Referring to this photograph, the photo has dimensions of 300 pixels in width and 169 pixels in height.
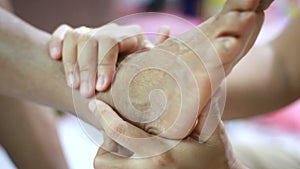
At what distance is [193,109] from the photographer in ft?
2.20

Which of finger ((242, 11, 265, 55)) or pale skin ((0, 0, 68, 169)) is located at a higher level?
finger ((242, 11, 265, 55))

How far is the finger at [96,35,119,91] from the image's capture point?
2.45 ft

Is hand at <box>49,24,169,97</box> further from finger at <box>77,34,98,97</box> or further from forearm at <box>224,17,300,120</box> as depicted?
forearm at <box>224,17,300,120</box>

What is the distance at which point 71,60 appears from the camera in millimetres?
775

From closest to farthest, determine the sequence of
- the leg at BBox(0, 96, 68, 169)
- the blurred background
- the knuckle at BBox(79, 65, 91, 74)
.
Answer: the knuckle at BBox(79, 65, 91, 74) → the leg at BBox(0, 96, 68, 169) → the blurred background

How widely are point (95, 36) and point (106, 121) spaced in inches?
5.5

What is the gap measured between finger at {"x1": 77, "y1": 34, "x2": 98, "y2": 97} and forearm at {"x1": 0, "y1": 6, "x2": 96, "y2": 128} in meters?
0.05

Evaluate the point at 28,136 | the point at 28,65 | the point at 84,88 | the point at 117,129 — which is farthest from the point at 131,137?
the point at 28,136

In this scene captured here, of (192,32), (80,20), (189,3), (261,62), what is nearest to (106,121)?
(192,32)

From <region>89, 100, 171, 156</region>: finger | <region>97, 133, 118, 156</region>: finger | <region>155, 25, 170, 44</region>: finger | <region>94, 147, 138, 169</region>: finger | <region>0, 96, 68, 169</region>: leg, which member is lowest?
<region>0, 96, 68, 169</region>: leg

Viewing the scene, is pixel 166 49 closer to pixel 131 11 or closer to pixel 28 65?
pixel 28 65

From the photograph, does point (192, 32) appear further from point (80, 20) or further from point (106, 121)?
point (80, 20)

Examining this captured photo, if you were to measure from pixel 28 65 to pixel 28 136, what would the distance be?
27cm

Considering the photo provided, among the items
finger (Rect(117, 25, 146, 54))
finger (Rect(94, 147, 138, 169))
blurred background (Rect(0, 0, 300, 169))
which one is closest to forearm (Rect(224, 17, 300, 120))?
blurred background (Rect(0, 0, 300, 169))
